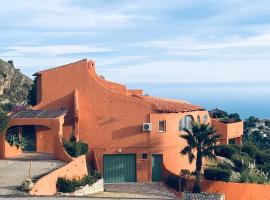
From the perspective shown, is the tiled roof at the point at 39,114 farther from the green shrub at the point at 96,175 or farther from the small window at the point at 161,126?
the small window at the point at 161,126

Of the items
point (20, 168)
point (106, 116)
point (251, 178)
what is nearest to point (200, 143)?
point (251, 178)

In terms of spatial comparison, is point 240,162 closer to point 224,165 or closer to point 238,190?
point 224,165

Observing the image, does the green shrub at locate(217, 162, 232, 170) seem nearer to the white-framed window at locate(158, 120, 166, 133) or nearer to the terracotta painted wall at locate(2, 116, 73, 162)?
the white-framed window at locate(158, 120, 166, 133)

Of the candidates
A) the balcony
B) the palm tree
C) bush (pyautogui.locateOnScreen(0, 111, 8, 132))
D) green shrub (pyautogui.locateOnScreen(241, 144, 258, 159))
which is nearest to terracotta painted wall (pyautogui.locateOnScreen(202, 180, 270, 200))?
the palm tree

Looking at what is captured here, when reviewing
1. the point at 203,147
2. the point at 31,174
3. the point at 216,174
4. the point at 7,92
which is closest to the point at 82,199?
the point at 31,174

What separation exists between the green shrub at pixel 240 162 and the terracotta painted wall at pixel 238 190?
593 cm

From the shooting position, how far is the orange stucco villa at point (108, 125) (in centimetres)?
3606

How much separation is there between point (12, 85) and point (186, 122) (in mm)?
46473

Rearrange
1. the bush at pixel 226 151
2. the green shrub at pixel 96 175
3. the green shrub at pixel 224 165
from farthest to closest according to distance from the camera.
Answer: the bush at pixel 226 151
the green shrub at pixel 224 165
the green shrub at pixel 96 175

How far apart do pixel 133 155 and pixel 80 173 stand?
6.12m

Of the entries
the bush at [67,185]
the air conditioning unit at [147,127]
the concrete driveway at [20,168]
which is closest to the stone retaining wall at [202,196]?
the air conditioning unit at [147,127]

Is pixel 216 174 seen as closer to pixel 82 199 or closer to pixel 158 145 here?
pixel 158 145

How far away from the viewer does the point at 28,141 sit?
1449 inches

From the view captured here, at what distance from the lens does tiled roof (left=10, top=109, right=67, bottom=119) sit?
3462 centimetres
